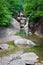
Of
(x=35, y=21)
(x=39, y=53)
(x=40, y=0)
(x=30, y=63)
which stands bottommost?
(x=35, y=21)

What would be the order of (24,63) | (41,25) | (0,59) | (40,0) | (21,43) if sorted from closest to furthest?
1. (24,63)
2. (0,59)
3. (21,43)
4. (40,0)
5. (41,25)

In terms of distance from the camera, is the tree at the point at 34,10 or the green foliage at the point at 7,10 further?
the green foliage at the point at 7,10

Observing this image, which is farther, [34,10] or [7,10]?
[7,10]

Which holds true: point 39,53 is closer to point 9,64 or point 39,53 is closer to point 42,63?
point 42,63

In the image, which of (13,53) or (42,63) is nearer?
(42,63)

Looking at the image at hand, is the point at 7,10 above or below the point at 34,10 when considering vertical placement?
below

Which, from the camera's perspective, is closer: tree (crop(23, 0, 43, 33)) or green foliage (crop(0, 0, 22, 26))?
tree (crop(23, 0, 43, 33))

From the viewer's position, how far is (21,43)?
67.5 feet

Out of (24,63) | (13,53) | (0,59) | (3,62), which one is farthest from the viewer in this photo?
(13,53)

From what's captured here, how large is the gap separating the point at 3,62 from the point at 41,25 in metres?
16.9

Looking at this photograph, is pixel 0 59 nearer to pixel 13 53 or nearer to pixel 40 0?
pixel 13 53

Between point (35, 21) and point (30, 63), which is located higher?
point (30, 63)

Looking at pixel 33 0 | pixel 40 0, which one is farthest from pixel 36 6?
pixel 40 0

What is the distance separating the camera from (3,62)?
1338cm
